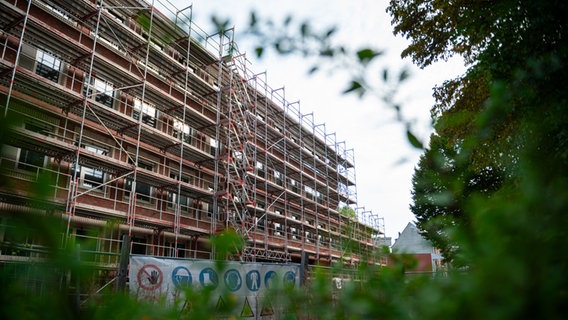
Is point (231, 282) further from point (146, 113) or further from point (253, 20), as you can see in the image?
point (146, 113)

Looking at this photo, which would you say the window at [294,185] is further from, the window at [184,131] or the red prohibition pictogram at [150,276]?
the red prohibition pictogram at [150,276]

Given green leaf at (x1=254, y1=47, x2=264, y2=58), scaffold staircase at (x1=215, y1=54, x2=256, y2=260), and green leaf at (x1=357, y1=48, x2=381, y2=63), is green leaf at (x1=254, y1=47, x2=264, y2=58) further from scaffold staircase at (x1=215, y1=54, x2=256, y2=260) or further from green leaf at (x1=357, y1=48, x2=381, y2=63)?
scaffold staircase at (x1=215, y1=54, x2=256, y2=260)

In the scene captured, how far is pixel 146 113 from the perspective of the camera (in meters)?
16.3

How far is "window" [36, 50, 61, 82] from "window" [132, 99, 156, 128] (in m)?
3.06

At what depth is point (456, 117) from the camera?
2.87 feet

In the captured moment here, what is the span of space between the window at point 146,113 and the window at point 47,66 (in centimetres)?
306

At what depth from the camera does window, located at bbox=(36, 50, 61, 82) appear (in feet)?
41.6

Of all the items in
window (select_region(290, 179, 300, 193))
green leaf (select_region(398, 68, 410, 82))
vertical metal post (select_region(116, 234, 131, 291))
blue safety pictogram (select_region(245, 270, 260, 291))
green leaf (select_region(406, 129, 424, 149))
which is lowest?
blue safety pictogram (select_region(245, 270, 260, 291))

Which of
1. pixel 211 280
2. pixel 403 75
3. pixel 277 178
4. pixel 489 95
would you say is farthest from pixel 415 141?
pixel 277 178

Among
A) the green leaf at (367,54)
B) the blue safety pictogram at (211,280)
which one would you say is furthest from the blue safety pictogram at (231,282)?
the green leaf at (367,54)

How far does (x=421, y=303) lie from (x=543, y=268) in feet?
0.53

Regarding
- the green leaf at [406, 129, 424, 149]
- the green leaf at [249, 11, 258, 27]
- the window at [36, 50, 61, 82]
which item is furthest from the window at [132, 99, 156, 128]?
the green leaf at [406, 129, 424, 149]

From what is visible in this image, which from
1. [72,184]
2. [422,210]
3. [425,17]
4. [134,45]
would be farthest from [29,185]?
[422,210]

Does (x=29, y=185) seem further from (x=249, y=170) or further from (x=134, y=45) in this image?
(x=249, y=170)
